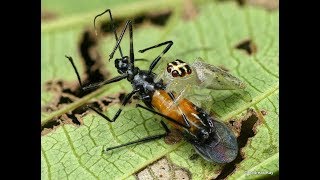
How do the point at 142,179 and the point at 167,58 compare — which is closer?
the point at 142,179

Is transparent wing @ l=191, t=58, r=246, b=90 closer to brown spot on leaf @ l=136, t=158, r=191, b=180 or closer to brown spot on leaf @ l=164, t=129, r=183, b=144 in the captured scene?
brown spot on leaf @ l=164, t=129, r=183, b=144

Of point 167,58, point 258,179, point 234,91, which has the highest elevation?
point 167,58

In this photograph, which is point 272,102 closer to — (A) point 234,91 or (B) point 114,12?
(A) point 234,91

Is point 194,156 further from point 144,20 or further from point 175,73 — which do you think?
point 144,20

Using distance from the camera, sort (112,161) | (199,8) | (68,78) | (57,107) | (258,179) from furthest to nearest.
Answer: (199,8)
(68,78)
(57,107)
(112,161)
(258,179)

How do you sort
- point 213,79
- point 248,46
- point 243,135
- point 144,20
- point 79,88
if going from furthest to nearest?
point 144,20 → point 248,46 → point 79,88 → point 213,79 → point 243,135

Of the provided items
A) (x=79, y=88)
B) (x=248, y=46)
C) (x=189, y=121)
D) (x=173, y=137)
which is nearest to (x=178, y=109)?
(x=189, y=121)

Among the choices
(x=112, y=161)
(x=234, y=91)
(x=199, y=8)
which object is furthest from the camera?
(x=199, y=8)
